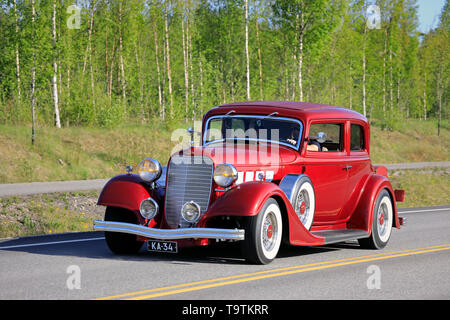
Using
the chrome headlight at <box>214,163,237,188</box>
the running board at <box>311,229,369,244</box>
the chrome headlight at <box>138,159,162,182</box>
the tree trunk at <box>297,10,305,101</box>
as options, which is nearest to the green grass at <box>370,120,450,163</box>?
the tree trunk at <box>297,10,305,101</box>

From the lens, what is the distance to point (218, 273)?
7633 millimetres

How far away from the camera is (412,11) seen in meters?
53.6

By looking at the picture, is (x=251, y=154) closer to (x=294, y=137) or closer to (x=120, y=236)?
(x=294, y=137)

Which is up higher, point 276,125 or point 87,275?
point 276,125

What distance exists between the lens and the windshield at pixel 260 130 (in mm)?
9672

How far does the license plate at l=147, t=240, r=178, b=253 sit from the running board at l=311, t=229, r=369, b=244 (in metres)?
2.22

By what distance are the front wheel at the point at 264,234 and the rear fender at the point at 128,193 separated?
1.48m

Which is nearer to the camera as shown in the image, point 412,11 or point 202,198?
point 202,198

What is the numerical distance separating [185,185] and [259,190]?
1040 millimetres

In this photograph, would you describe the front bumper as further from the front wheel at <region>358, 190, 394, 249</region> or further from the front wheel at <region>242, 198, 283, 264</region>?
the front wheel at <region>358, 190, 394, 249</region>

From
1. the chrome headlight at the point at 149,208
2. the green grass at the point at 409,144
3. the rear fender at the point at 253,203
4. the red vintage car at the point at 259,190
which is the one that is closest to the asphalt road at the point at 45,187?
the red vintage car at the point at 259,190

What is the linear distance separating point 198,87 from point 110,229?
27.9m
